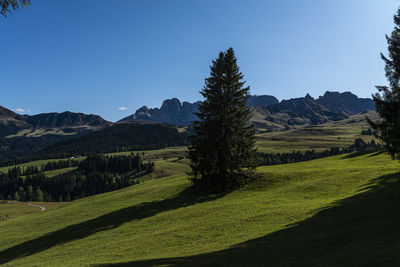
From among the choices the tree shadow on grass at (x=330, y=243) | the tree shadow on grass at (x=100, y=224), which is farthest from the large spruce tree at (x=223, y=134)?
the tree shadow on grass at (x=330, y=243)

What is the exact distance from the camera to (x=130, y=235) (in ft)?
96.9

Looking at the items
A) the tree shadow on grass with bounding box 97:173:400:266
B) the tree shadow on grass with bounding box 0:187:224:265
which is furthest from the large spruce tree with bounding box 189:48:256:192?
the tree shadow on grass with bounding box 97:173:400:266

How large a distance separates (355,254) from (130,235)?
2307 cm

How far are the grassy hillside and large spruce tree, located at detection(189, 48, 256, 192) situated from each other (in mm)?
3759

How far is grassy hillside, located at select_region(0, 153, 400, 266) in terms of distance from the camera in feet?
52.2

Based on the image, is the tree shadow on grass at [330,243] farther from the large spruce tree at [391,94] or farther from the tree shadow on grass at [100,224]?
the tree shadow on grass at [100,224]

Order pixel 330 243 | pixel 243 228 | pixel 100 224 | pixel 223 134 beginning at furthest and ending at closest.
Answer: pixel 223 134
pixel 100 224
pixel 243 228
pixel 330 243

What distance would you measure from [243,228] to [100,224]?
22513 mm

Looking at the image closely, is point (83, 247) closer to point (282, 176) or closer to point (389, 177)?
point (282, 176)

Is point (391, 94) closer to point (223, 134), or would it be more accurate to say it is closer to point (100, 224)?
point (223, 134)

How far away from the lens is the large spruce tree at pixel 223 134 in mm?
43750

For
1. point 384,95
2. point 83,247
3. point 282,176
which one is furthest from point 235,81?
point 83,247

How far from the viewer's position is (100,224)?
37.6m

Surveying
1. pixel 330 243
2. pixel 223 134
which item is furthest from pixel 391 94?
pixel 223 134
